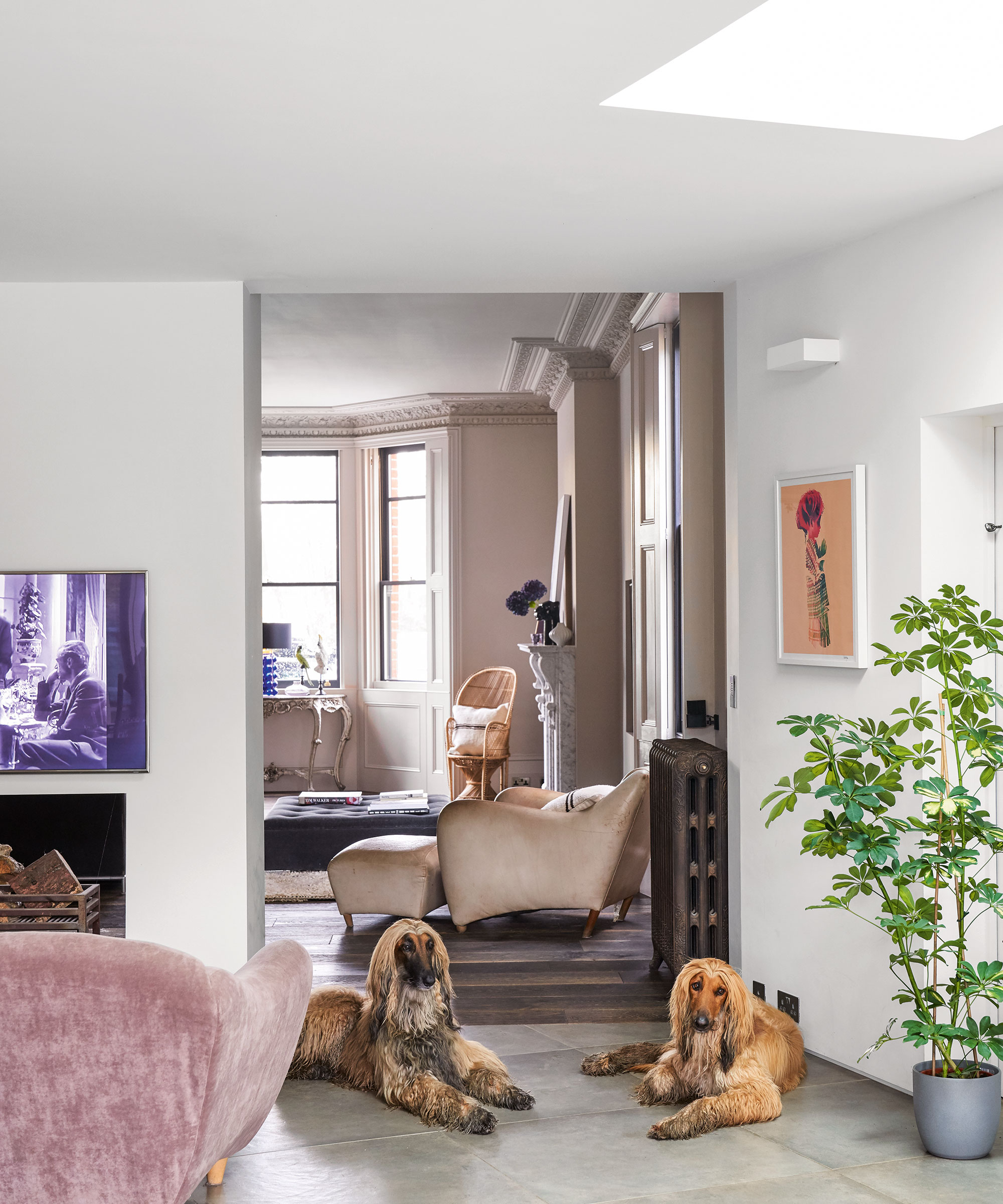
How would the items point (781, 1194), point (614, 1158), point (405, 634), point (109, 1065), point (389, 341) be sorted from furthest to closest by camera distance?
point (405, 634), point (389, 341), point (614, 1158), point (781, 1194), point (109, 1065)

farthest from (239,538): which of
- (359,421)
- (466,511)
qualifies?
(359,421)

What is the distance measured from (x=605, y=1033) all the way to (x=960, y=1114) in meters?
1.33

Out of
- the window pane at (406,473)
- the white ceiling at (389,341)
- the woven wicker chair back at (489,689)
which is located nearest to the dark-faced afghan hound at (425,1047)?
the white ceiling at (389,341)

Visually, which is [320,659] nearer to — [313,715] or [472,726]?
[313,715]

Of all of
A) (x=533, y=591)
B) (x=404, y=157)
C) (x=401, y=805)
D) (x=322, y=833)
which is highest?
(x=404, y=157)

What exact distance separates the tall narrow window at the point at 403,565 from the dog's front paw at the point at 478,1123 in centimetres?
631

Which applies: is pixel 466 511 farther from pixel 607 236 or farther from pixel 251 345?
pixel 607 236

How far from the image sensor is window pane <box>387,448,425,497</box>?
9.44 metres

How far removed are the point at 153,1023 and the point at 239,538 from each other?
89.0 inches

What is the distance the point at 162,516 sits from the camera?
4035mm

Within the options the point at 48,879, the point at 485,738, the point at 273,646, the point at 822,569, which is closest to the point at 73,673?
the point at 48,879

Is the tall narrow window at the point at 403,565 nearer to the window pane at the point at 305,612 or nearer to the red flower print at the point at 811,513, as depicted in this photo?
the window pane at the point at 305,612

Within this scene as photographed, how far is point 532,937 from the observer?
5.23 meters

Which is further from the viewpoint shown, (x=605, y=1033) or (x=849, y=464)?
(x=605, y=1033)
